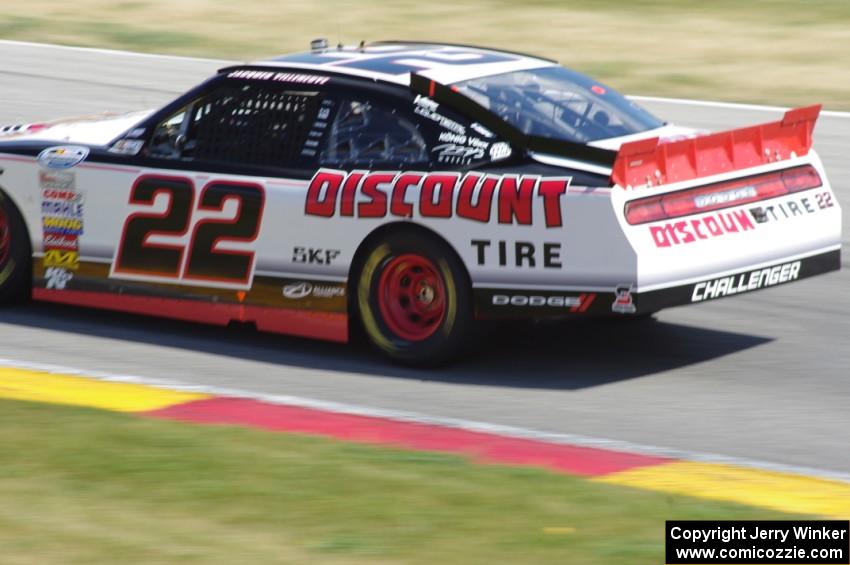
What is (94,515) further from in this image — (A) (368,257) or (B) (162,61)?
(B) (162,61)

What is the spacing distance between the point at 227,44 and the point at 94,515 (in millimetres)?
16334

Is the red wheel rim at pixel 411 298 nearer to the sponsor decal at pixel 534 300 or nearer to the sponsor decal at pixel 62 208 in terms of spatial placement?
the sponsor decal at pixel 534 300

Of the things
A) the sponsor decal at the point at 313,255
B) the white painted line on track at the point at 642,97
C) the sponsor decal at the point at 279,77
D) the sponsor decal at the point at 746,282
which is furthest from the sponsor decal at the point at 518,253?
the white painted line on track at the point at 642,97

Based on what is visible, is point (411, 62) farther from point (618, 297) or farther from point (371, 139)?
point (618, 297)

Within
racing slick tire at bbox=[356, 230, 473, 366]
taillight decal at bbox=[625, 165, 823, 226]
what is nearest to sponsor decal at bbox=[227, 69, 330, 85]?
racing slick tire at bbox=[356, 230, 473, 366]

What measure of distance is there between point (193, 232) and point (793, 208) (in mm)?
3065

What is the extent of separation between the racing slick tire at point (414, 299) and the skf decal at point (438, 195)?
167mm

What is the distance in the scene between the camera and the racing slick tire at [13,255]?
29.7ft

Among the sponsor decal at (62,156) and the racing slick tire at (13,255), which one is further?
the racing slick tire at (13,255)

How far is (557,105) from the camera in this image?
815 centimetres

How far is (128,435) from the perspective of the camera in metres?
6.32

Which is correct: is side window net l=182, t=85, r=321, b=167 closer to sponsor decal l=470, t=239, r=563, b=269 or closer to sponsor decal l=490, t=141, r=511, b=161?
sponsor decal l=490, t=141, r=511, b=161

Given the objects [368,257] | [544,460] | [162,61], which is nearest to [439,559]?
[544,460]

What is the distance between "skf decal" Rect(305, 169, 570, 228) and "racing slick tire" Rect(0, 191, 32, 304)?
76.6 inches
